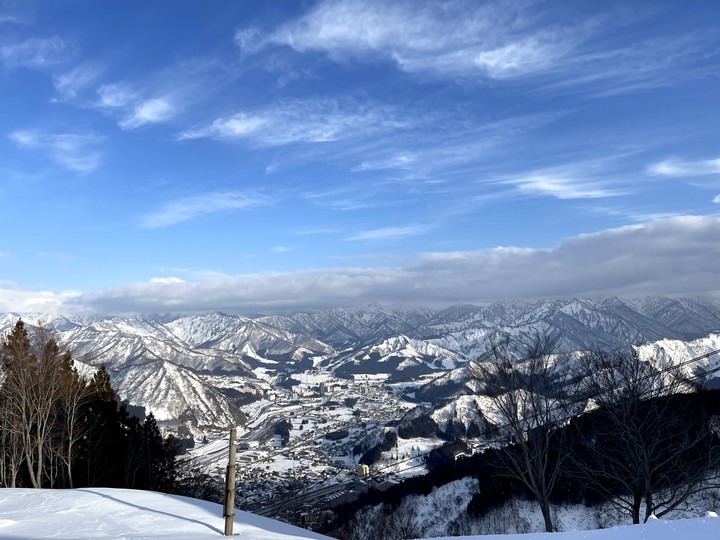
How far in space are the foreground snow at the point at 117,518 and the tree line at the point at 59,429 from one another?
12.9 m

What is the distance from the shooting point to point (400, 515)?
5938cm

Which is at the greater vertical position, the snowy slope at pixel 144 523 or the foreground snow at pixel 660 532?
the foreground snow at pixel 660 532

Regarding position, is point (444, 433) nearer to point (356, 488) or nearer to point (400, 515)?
point (356, 488)

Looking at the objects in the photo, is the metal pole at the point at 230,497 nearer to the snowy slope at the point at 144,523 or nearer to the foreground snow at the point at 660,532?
the snowy slope at the point at 144,523

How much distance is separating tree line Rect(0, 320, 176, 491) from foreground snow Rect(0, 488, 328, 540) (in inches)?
506

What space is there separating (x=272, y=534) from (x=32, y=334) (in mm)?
24585

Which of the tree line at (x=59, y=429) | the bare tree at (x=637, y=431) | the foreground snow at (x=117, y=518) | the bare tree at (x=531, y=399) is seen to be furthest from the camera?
the tree line at (x=59, y=429)

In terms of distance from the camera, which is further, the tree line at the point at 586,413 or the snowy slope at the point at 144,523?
the tree line at the point at 586,413

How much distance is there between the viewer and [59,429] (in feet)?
94.4

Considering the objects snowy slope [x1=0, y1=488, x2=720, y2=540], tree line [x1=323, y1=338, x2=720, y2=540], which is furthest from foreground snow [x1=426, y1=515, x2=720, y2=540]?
tree line [x1=323, y1=338, x2=720, y2=540]

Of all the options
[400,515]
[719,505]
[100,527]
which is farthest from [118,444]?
[719,505]

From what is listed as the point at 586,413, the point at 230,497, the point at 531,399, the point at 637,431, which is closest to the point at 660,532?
the point at 230,497

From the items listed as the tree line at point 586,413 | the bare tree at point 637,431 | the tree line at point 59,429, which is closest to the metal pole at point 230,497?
the tree line at point 586,413

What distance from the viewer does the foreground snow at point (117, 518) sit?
33.1 feet
